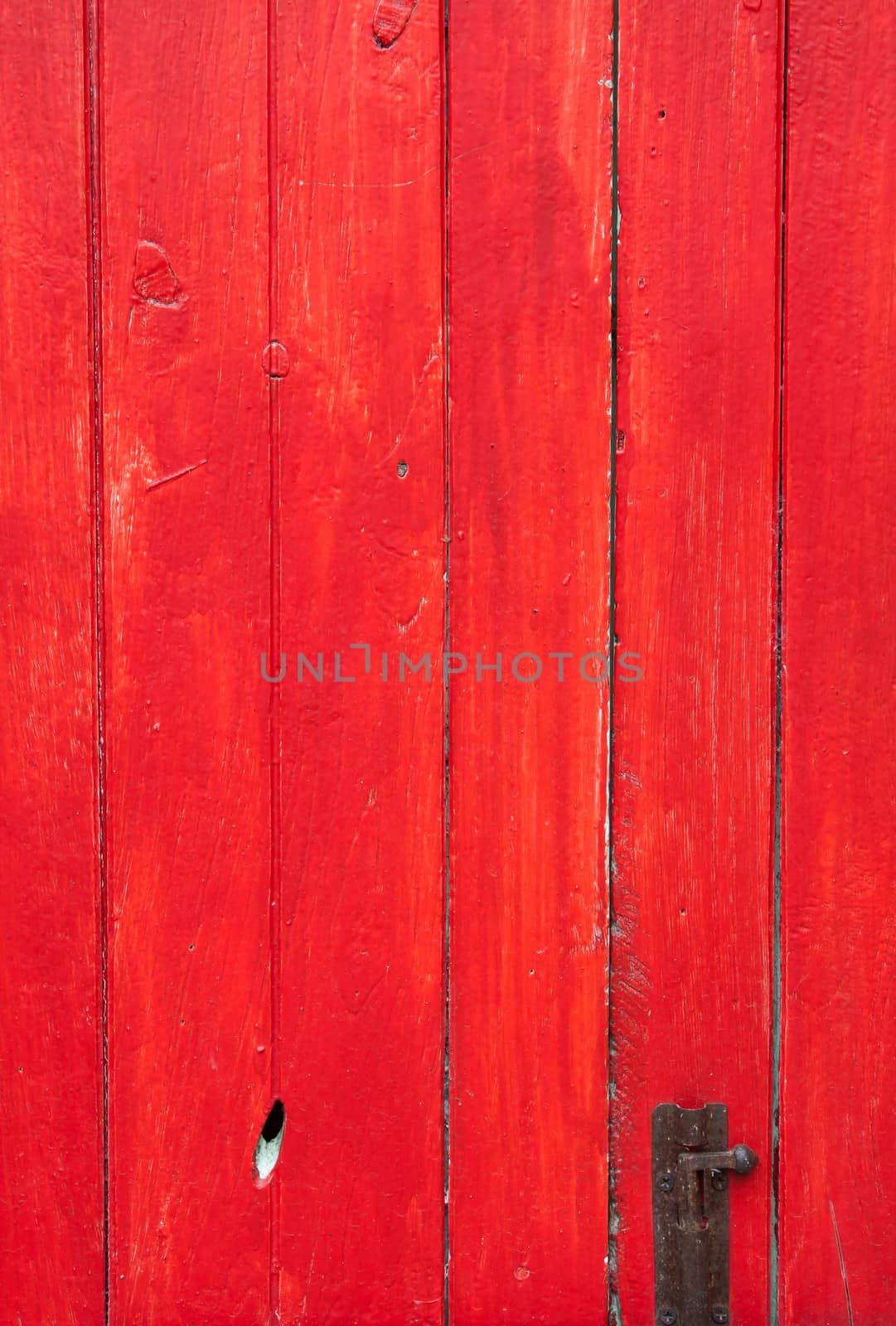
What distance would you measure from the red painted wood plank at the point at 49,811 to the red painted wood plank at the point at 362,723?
6.4 inches

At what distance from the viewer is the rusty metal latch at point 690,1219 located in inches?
30.2

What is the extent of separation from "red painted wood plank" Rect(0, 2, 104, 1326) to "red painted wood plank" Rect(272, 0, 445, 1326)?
161 mm

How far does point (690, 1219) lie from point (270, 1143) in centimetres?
35

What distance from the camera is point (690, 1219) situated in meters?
0.77

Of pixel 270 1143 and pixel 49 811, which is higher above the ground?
pixel 49 811

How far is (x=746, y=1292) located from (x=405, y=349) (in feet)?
2.73

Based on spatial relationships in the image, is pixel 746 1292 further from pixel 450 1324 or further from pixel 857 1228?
pixel 450 1324

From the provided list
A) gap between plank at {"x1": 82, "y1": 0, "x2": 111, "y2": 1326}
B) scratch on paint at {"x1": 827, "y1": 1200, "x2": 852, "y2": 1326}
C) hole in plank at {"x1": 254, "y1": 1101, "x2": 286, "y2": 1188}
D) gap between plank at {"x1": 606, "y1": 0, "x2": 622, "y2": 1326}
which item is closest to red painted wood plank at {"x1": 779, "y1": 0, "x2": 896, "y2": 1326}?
scratch on paint at {"x1": 827, "y1": 1200, "x2": 852, "y2": 1326}

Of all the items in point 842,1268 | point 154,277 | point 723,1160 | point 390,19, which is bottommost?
point 842,1268

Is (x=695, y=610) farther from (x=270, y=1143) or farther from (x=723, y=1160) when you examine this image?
(x=270, y=1143)

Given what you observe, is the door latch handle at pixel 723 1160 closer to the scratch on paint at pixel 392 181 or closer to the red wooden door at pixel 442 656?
the red wooden door at pixel 442 656

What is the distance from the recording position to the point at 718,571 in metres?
0.77

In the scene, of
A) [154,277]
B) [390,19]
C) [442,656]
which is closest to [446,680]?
[442,656]

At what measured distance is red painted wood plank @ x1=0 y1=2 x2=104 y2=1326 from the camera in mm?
750
